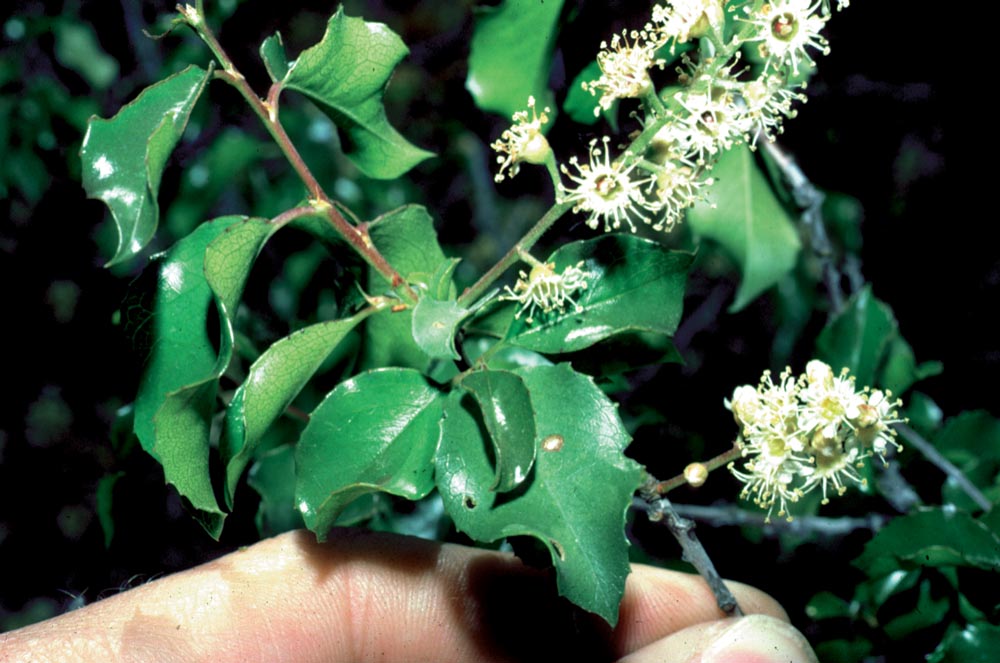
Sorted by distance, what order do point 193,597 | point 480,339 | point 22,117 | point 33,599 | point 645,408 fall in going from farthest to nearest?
point 33,599, point 22,117, point 645,408, point 480,339, point 193,597

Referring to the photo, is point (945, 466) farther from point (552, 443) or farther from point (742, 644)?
point (552, 443)

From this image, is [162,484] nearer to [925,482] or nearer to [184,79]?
[184,79]

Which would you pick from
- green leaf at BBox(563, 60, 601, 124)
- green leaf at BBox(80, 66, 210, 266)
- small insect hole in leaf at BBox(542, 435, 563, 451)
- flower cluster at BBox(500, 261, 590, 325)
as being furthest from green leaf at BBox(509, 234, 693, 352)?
green leaf at BBox(80, 66, 210, 266)

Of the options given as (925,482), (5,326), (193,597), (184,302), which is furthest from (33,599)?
(925,482)

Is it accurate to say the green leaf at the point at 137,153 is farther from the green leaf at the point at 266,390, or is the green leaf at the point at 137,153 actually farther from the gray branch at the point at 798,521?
the gray branch at the point at 798,521

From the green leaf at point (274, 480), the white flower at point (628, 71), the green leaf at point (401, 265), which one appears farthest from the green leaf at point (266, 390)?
the green leaf at point (274, 480)

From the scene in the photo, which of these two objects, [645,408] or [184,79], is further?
[645,408]
